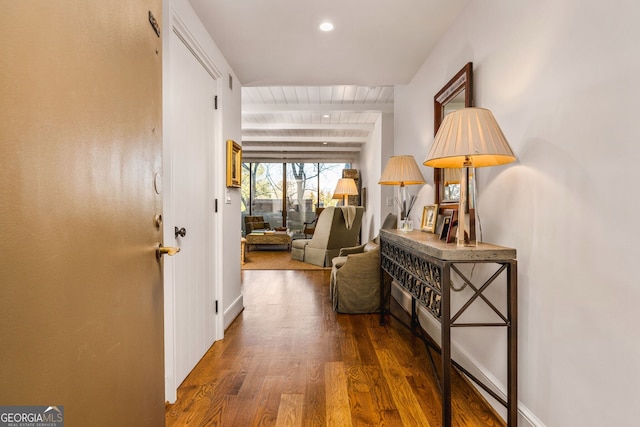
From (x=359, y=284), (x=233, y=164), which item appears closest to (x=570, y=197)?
(x=359, y=284)

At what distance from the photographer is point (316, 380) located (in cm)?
210

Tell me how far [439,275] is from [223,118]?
217 centimetres

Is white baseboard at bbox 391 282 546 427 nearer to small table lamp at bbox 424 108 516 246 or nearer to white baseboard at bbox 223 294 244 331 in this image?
small table lamp at bbox 424 108 516 246

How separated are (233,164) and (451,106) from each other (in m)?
1.89

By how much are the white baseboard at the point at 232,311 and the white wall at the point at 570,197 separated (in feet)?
6.79

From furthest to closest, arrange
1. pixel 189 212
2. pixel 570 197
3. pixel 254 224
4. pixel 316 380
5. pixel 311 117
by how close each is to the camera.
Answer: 1. pixel 254 224
2. pixel 311 117
3. pixel 189 212
4. pixel 316 380
5. pixel 570 197

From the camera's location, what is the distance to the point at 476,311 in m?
2.05

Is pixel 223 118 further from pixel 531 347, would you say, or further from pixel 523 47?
pixel 531 347

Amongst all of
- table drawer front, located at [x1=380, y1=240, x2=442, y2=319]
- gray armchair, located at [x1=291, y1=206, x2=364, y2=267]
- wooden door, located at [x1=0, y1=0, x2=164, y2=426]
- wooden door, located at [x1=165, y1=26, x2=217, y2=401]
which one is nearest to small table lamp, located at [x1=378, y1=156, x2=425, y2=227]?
table drawer front, located at [x1=380, y1=240, x2=442, y2=319]

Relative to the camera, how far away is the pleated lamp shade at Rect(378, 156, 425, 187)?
286 cm

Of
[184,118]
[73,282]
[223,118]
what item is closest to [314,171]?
[223,118]

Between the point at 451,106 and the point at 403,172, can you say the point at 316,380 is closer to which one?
the point at 403,172

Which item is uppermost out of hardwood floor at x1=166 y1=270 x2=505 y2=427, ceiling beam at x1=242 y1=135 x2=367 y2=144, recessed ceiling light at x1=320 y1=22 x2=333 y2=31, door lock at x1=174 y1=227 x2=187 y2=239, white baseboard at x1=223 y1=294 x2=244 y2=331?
ceiling beam at x1=242 y1=135 x2=367 y2=144

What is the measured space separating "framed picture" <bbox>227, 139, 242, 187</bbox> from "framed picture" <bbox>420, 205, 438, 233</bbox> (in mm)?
1694
